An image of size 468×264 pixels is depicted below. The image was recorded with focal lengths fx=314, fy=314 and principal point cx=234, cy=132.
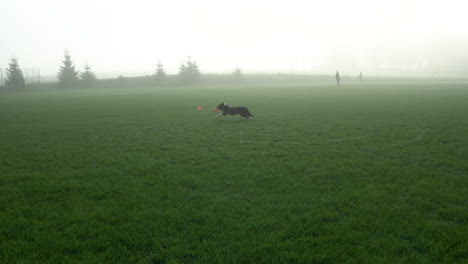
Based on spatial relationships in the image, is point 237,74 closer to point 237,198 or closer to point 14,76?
point 14,76

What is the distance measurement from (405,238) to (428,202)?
141cm

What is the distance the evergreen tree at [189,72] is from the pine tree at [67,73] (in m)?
21.7

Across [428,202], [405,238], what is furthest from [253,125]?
[405,238]

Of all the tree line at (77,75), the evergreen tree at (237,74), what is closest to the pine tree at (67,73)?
the tree line at (77,75)

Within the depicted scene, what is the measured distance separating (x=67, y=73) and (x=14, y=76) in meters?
8.87

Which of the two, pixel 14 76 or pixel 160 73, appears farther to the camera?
pixel 160 73

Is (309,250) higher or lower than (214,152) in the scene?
lower

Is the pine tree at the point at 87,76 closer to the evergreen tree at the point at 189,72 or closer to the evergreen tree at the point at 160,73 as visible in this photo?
the evergreen tree at the point at 160,73

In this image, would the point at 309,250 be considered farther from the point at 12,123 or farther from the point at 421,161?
the point at 12,123

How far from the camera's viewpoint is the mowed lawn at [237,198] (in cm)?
405

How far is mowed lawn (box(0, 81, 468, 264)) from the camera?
13.3 ft

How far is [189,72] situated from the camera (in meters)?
70.4

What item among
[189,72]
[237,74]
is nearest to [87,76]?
[189,72]

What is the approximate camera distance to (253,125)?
13.4m
